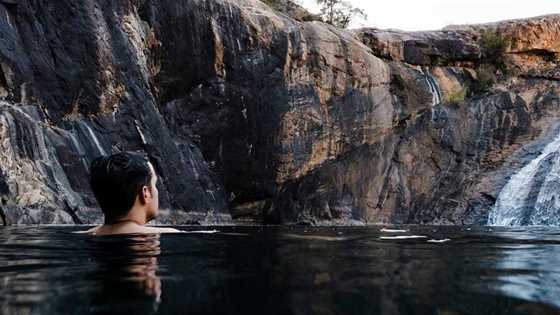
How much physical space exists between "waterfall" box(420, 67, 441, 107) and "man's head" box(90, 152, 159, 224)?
21915 mm

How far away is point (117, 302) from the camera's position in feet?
6.23

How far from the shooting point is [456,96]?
25.1m

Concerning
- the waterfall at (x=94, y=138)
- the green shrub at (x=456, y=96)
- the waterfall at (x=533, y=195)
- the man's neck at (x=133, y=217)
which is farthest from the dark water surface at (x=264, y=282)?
the green shrub at (x=456, y=96)

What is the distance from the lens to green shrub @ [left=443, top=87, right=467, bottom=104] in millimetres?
24922

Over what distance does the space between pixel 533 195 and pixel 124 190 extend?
821 inches

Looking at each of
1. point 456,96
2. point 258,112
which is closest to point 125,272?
point 258,112

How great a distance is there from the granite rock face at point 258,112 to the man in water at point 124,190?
7.76 metres

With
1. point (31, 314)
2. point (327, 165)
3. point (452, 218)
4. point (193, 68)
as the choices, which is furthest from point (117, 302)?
point (452, 218)

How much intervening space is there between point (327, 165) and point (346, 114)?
213 cm

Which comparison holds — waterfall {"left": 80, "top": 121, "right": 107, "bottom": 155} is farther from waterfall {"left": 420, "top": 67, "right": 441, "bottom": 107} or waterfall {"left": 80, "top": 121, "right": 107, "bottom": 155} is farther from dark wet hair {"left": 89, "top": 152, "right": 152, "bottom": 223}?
waterfall {"left": 420, "top": 67, "right": 441, "bottom": 107}

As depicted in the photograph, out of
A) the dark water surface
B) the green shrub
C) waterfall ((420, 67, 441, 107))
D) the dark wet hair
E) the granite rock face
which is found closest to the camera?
the dark water surface

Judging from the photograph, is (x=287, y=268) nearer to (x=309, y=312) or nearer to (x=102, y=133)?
(x=309, y=312)

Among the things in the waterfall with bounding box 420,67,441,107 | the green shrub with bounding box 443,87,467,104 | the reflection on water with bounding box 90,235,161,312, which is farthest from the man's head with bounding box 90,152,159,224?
the green shrub with bounding box 443,87,467,104

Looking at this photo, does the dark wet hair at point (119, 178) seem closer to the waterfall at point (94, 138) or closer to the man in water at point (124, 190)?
the man in water at point (124, 190)
